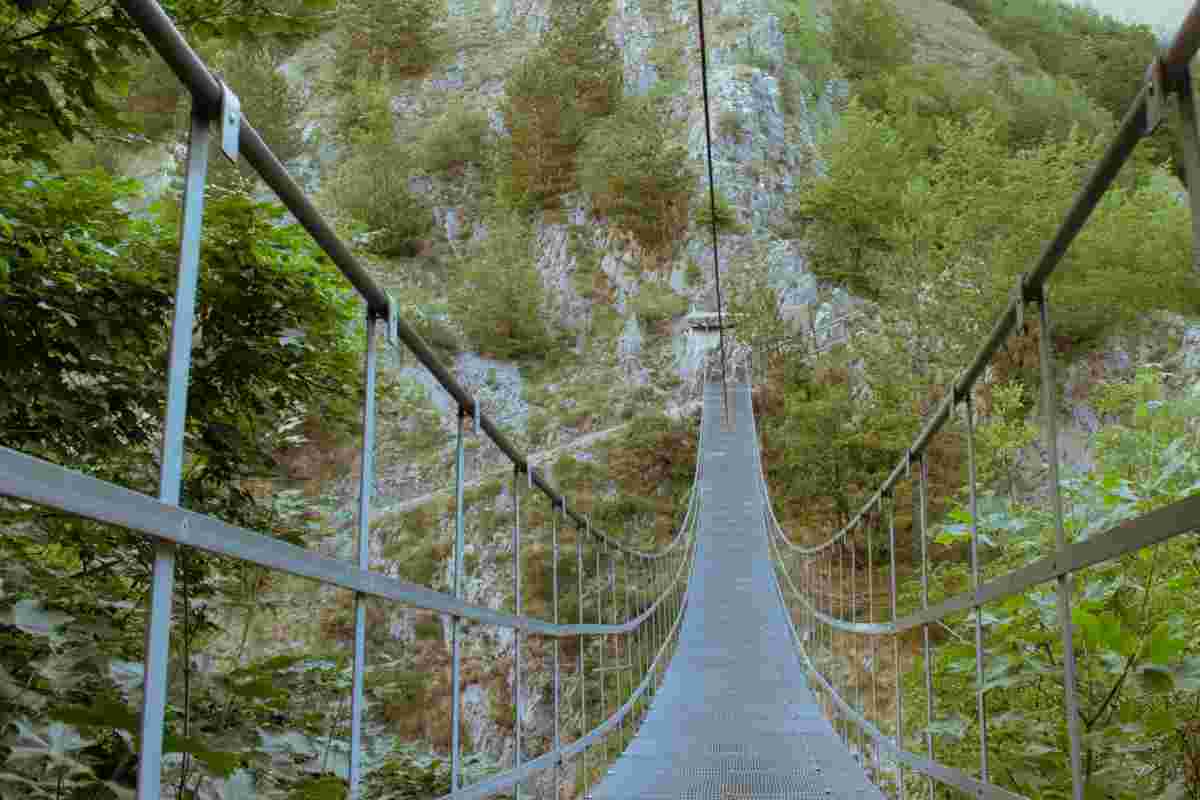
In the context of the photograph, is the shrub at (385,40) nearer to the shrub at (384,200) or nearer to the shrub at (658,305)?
the shrub at (384,200)

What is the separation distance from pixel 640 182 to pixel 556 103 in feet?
15.5

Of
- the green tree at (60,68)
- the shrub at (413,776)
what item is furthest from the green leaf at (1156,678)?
the shrub at (413,776)

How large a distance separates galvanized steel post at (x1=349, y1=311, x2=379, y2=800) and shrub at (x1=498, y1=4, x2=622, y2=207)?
21.4 m

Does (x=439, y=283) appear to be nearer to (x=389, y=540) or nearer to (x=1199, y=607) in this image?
(x=389, y=540)

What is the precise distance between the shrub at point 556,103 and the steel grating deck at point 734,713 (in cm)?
1415

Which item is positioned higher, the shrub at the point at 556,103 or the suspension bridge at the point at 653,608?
the shrub at the point at 556,103

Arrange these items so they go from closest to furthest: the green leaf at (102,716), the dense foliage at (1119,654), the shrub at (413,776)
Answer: the green leaf at (102,716) → the dense foliage at (1119,654) → the shrub at (413,776)

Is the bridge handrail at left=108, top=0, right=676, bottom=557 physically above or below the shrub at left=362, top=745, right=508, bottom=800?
above

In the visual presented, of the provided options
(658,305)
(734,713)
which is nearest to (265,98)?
Answer: (658,305)

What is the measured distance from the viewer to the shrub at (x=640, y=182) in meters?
20.4

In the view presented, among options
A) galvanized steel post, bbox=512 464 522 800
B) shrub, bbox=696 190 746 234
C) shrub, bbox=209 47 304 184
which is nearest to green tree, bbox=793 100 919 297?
shrub, bbox=696 190 746 234

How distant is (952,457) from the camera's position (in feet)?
37.9

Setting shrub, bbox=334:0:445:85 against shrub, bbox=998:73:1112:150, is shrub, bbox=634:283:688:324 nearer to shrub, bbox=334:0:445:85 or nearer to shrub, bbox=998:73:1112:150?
shrub, bbox=998:73:1112:150

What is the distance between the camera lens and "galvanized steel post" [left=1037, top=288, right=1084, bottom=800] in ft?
4.01
